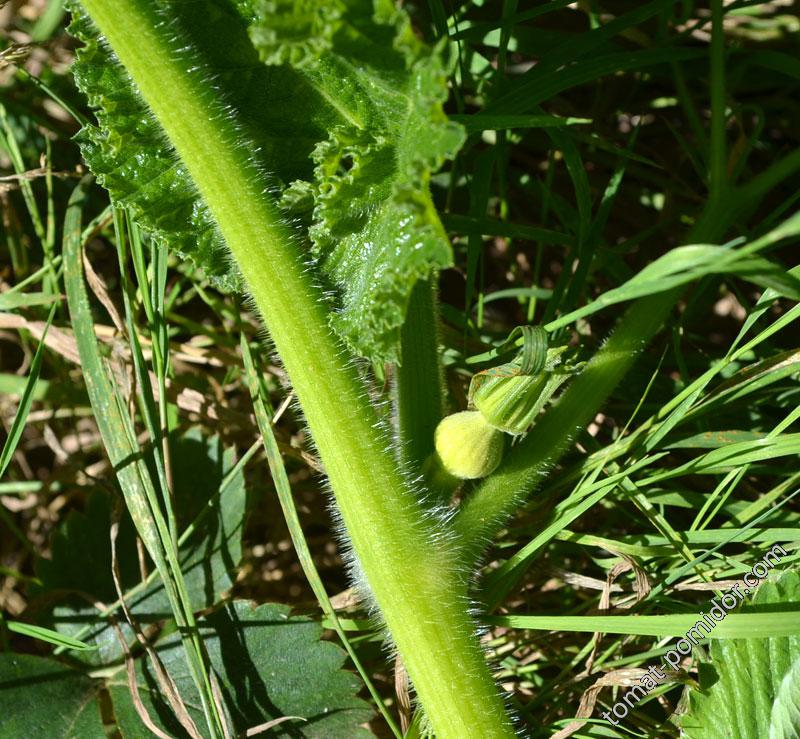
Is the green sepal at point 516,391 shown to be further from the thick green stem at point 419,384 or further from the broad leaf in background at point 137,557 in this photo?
the broad leaf in background at point 137,557

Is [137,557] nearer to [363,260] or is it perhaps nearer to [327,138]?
[363,260]

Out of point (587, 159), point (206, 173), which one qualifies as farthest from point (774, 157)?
point (206, 173)

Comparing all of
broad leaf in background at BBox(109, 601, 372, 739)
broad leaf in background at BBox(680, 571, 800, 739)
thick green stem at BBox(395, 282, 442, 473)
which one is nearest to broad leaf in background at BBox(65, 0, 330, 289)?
thick green stem at BBox(395, 282, 442, 473)

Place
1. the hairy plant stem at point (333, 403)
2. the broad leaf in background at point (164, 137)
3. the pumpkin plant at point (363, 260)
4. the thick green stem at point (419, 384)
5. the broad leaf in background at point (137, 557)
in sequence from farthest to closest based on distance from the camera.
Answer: the broad leaf in background at point (137, 557)
the thick green stem at point (419, 384)
the broad leaf in background at point (164, 137)
the hairy plant stem at point (333, 403)
the pumpkin plant at point (363, 260)

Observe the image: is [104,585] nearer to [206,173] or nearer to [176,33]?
[206,173]

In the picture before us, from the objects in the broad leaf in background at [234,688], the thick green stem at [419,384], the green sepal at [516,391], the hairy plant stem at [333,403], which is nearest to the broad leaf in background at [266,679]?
the broad leaf in background at [234,688]

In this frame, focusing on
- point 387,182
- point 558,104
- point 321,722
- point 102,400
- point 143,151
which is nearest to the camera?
point 387,182
